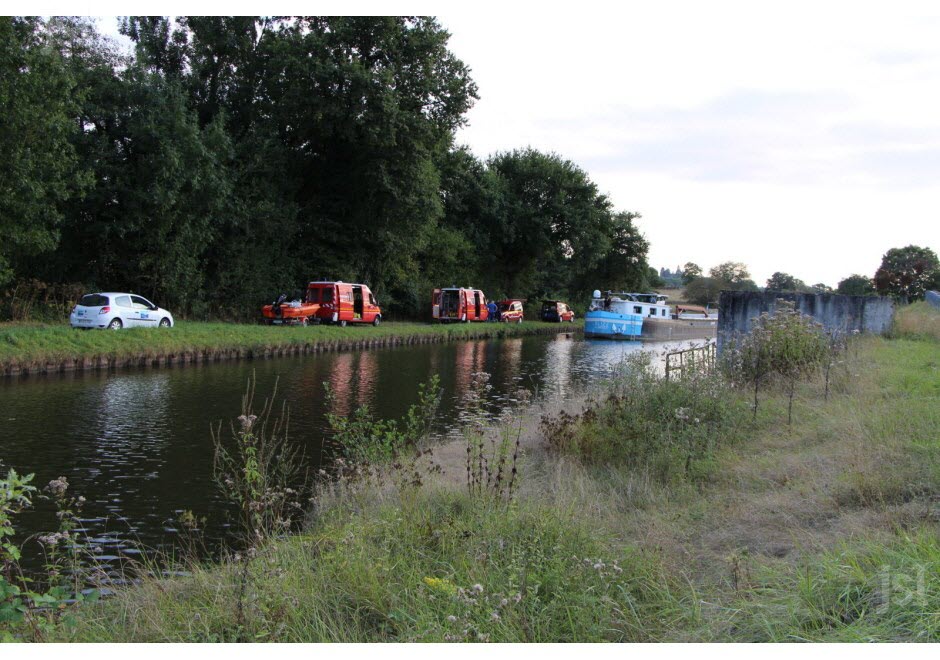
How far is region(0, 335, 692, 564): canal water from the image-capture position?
25.8 feet

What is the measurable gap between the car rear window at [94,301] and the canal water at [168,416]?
14.3ft

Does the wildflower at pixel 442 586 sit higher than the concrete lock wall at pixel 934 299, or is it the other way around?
the concrete lock wall at pixel 934 299

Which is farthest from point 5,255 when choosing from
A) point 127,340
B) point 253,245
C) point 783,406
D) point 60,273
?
point 783,406

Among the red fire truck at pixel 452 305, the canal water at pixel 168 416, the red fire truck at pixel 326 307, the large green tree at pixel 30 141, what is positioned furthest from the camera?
the red fire truck at pixel 452 305

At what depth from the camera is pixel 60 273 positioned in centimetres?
2762

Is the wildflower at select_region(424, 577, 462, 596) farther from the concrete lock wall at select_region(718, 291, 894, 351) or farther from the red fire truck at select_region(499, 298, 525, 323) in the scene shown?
the red fire truck at select_region(499, 298, 525, 323)

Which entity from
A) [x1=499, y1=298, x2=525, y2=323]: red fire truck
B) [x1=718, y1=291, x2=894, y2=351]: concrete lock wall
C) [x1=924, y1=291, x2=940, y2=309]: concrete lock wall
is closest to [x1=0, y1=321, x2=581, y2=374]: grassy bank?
[x1=499, y1=298, x2=525, y2=323]: red fire truck

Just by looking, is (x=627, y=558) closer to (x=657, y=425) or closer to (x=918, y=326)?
(x=657, y=425)

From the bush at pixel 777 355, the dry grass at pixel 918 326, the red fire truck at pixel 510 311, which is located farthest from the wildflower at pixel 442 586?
the red fire truck at pixel 510 311

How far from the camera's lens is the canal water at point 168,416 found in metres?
7.86

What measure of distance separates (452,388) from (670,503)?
471 inches

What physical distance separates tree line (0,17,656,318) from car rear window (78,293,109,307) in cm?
211

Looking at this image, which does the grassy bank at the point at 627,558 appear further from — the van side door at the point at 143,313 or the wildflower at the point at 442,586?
the van side door at the point at 143,313

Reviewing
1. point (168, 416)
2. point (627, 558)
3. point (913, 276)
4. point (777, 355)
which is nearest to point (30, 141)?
point (168, 416)
